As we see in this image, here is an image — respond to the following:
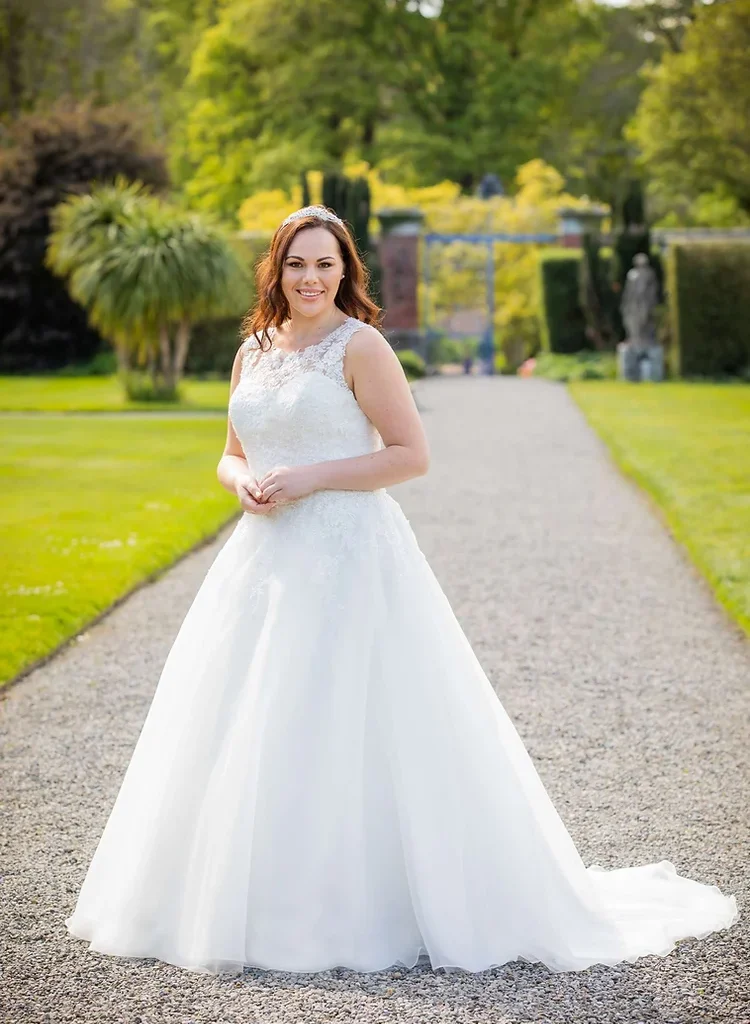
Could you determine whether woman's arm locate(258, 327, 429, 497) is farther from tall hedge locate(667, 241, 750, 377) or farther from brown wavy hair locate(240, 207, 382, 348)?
tall hedge locate(667, 241, 750, 377)

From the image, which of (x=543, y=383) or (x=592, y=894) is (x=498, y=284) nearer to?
(x=543, y=383)

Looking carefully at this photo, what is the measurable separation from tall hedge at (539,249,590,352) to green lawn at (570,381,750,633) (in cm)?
358

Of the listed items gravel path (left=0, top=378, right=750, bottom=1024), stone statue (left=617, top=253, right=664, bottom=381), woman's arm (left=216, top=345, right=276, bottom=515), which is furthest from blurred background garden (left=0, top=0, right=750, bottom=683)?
woman's arm (left=216, top=345, right=276, bottom=515)

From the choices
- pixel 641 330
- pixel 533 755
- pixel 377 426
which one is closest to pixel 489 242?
pixel 641 330

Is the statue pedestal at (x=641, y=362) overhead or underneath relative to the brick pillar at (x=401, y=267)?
underneath

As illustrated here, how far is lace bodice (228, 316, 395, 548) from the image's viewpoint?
3.20 m

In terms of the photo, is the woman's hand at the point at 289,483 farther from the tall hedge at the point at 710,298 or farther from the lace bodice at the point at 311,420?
the tall hedge at the point at 710,298

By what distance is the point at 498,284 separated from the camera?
3216cm

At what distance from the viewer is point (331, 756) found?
303cm

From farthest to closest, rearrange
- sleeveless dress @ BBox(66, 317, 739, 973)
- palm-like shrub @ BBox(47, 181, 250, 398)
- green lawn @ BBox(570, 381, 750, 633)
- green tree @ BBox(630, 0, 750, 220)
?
1. green tree @ BBox(630, 0, 750, 220)
2. palm-like shrub @ BBox(47, 181, 250, 398)
3. green lawn @ BBox(570, 381, 750, 633)
4. sleeveless dress @ BBox(66, 317, 739, 973)

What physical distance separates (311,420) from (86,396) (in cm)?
1941

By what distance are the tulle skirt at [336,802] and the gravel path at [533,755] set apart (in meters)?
0.09

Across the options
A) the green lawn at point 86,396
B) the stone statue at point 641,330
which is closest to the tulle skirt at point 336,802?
the green lawn at point 86,396

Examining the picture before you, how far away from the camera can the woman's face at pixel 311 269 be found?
3.19 meters
